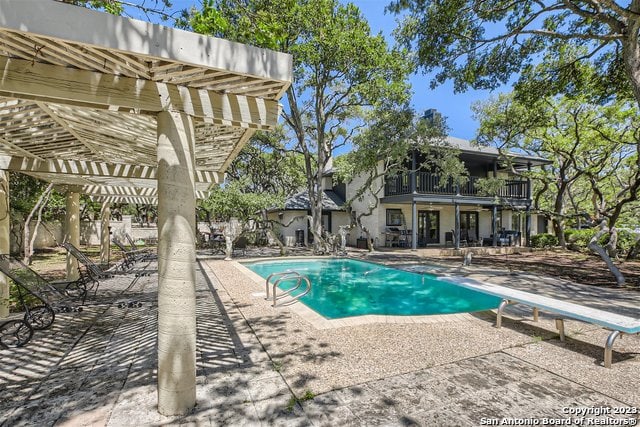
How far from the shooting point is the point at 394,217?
2048 cm

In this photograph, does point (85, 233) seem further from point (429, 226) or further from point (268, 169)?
point (429, 226)

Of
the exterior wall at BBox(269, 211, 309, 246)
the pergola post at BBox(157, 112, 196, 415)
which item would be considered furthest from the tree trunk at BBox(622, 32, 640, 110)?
the exterior wall at BBox(269, 211, 309, 246)

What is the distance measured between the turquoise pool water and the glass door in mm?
9699

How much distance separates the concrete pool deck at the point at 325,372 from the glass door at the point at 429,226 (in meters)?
15.6

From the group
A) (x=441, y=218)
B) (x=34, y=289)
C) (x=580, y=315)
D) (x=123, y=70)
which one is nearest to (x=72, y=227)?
(x=34, y=289)

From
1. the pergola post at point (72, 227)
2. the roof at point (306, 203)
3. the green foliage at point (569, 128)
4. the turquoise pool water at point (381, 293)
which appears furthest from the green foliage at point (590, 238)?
the pergola post at point (72, 227)

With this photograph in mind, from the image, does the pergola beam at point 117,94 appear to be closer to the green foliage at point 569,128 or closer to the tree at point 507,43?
the tree at point 507,43

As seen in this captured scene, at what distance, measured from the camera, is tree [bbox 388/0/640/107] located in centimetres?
907

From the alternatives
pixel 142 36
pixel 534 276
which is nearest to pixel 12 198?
pixel 142 36

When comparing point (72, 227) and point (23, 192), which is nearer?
point (72, 227)

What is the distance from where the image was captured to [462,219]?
21.8 meters

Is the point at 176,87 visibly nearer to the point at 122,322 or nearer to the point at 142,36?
the point at 142,36

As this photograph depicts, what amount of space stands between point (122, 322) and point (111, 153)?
3.16 metres

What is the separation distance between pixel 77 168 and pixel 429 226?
64.4ft
